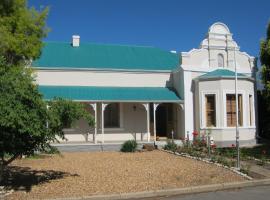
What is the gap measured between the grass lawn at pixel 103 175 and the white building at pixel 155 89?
638cm

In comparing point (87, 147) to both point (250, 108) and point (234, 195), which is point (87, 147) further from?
point (234, 195)

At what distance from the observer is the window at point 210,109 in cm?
2401

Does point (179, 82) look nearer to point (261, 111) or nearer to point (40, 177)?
point (261, 111)

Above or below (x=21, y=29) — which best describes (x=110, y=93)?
below

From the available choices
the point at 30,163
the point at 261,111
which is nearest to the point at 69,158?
the point at 30,163

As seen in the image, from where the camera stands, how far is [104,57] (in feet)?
89.0

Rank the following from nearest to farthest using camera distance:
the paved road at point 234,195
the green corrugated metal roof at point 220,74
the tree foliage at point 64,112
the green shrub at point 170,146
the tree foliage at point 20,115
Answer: the tree foliage at point 20,115 < the paved road at point 234,195 < the tree foliage at point 64,112 < the green shrub at point 170,146 < the green corrugated metal roof at point 220,74

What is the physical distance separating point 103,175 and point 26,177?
2307 mm

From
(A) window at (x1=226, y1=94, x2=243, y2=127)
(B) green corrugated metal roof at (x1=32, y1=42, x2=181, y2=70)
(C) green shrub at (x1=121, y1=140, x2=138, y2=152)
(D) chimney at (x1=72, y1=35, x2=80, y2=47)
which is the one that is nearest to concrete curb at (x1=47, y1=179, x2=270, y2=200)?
(C) green shrub at (x1=121, y1=140, x2=138, y2=152)

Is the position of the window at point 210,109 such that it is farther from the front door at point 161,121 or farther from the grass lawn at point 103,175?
the grass lawn at point 103,175

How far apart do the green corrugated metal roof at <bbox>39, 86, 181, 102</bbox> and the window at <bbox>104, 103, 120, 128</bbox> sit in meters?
1.14

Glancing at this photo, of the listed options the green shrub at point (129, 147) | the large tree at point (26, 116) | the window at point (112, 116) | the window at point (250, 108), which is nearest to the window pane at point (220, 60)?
the window at point (250, 108)

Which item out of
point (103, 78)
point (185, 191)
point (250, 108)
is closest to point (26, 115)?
point (185, 191)

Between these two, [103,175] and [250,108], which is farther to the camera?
[250,108]
